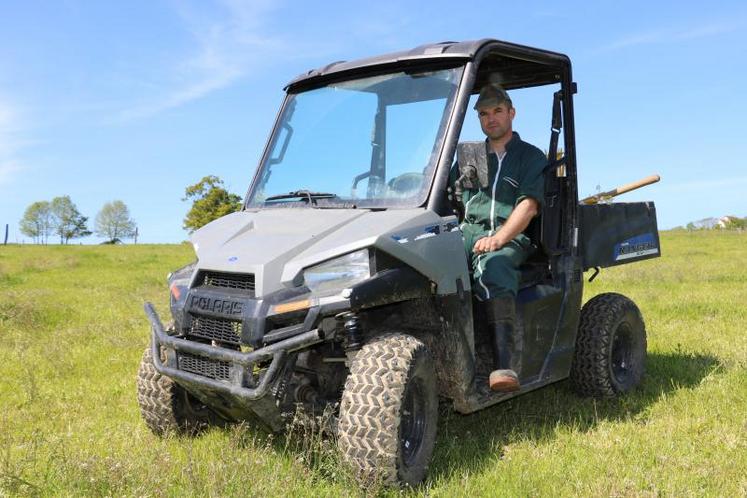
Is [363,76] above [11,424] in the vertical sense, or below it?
above

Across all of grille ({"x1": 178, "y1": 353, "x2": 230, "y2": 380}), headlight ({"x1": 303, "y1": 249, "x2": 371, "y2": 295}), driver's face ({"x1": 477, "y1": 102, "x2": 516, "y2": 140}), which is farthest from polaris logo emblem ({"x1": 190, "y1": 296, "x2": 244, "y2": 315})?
driver's face ({"x1": 477, "y1": 102, "x2": 516, "y2": 140})

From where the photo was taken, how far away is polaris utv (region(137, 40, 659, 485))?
12.6ft

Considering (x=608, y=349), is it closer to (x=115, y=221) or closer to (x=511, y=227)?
(x=511, y=227)

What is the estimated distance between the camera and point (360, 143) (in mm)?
4938

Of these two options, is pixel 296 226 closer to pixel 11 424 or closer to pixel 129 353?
pixel 11 424

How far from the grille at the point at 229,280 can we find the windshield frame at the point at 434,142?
771 mm

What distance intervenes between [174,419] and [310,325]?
1687 millimetres

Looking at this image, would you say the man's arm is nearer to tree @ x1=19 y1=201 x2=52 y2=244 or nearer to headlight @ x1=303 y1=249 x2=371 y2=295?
headlight @ x1=303 y1=249 x2=371 y2=295

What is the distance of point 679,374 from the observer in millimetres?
6801

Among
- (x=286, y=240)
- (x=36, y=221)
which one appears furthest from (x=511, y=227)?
(x=36, y=221)

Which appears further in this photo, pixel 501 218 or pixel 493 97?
pixel 493 97

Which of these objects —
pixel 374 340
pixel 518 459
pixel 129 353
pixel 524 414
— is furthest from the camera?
pixel 129 353

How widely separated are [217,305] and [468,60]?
2.07 m

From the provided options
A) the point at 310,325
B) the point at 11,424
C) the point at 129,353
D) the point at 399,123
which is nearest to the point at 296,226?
the point at 310,325
